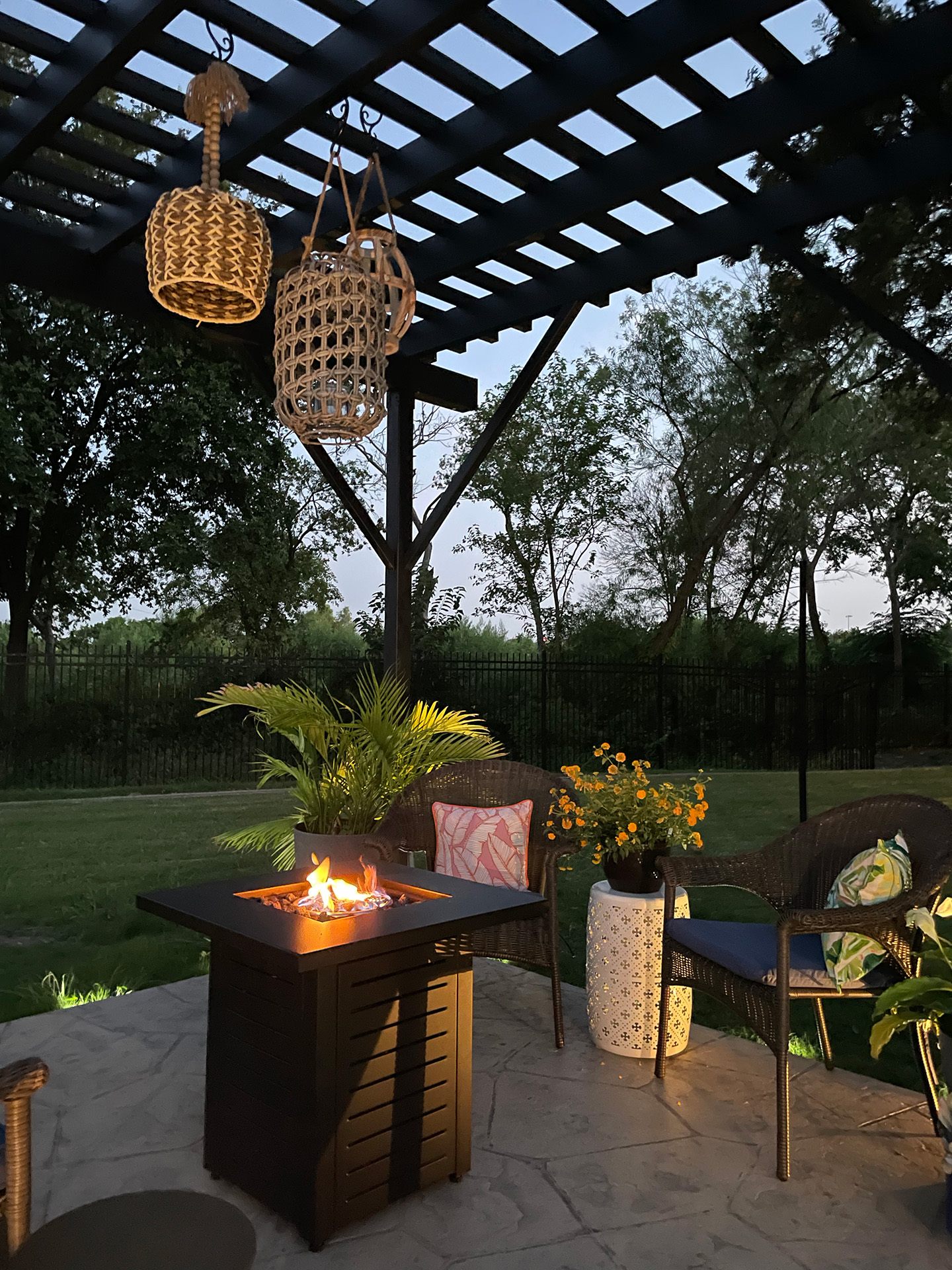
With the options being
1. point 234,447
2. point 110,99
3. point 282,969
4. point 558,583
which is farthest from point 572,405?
point 282,969

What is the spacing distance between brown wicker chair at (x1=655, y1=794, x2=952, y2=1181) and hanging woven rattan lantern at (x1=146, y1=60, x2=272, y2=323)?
7.10ft

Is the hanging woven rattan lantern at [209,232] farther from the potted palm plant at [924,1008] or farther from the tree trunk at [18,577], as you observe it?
the tree trunk at [18,577]

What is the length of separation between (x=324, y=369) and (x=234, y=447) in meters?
9.38

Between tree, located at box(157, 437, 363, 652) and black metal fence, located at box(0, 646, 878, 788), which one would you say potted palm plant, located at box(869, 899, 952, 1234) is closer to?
black metal fence, located at box(0, 646, 878, 788)

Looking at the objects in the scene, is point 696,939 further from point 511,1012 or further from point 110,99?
point 110,99

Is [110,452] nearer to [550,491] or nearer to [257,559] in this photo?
[257,559]

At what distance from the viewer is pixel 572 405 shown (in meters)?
13.9

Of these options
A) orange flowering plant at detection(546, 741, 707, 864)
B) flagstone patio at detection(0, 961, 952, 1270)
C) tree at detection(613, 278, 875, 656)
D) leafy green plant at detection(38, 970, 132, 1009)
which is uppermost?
tree at detection(613, 278, 875, 656)

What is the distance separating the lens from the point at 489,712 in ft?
36.5

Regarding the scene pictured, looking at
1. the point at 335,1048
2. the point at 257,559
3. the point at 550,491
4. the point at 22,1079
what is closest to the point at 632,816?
the point at 335,1048

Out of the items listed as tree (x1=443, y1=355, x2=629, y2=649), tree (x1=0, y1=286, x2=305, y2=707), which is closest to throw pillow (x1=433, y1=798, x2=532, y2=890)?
tree (x1=0, y1=286, x2=305, y2=707)

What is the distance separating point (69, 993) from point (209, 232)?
2.90 meters

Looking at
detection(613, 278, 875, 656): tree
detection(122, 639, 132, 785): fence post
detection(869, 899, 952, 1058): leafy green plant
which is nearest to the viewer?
detection(869, 899, 952, 1058): leafy green plant

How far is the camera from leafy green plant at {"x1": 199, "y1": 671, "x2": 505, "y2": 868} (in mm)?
4637
